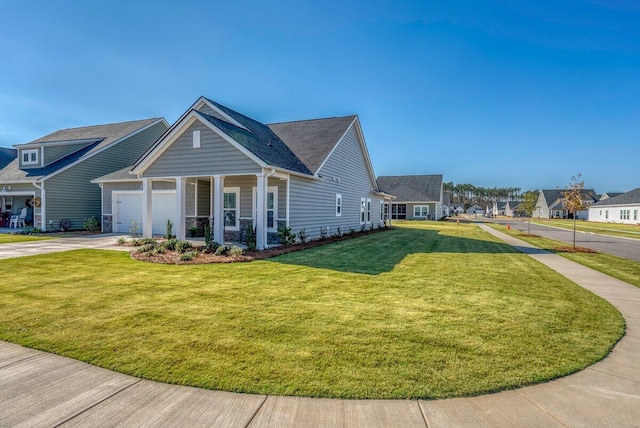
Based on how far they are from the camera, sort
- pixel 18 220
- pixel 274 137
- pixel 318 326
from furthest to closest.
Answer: pixel 18 220, pixel 274 137, pixel 318 326

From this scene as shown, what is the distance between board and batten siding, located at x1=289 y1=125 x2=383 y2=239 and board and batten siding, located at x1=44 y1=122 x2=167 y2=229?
1603 cm

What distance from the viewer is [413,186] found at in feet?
158

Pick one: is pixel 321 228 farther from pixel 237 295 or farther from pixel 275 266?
pixel 237 295

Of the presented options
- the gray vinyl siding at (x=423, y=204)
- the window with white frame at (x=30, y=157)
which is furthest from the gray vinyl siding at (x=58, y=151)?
the gray vinyl siding at (x=423, y=204)

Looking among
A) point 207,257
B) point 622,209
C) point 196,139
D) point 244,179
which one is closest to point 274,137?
point 244,179

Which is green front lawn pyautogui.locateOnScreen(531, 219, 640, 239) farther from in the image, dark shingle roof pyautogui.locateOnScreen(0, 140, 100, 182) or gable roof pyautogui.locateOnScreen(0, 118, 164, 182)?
dark shingle roof pyautogui.locateOnScreen(0, 140, 100, 182)

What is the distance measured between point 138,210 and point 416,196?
36255 millimetres

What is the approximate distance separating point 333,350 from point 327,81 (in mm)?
17746

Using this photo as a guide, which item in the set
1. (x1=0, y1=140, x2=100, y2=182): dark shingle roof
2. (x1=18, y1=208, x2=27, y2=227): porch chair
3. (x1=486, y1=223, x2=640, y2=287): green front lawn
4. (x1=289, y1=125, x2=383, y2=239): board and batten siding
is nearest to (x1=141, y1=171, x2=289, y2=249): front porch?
(x1=289, y1=125, x2=383, y2=239): board and batten siding

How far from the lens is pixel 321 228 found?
53.6 feet

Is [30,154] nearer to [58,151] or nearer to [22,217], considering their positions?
[58,151]

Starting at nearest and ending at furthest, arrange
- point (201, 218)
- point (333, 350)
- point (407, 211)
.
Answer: point (333, 350) < point (201, 218) < point (407, 211)

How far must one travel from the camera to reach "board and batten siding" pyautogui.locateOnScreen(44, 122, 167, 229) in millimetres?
19516

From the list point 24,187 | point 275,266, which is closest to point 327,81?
point 275,266
